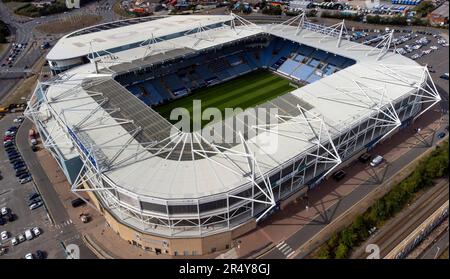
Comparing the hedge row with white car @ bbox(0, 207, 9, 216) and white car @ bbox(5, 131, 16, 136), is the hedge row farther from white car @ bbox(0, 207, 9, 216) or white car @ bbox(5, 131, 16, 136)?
white car @ bbox(5, 131, 16, 136)

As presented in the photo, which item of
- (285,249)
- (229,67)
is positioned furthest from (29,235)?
(229,67)

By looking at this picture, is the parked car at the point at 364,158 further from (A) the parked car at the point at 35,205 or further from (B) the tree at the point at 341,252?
(A) the parked car at the point at 35,205

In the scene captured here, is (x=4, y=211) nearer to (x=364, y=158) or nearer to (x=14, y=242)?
(x=14, y=242)

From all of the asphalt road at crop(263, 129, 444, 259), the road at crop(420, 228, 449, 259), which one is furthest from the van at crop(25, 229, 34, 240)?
the road at crop(420, 228, 449, 259)

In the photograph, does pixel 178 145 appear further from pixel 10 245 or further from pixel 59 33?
pixel 59 33

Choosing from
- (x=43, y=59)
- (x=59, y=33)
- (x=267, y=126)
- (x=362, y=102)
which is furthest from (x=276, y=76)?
(x=59, y=33)

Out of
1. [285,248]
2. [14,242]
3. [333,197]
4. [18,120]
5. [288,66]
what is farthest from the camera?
[288,66]
